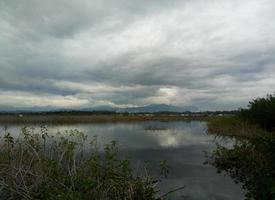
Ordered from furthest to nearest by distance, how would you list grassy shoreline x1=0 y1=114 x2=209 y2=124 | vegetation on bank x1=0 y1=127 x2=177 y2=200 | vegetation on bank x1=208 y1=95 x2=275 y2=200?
grassy shoreline x1=0 y1=114 x2=209 y2=124 < vegetation on bank x1=208 y1=95 x2=275 y2=200 < vegetation on bank x1=0 y1=127 x2=177 y2=200

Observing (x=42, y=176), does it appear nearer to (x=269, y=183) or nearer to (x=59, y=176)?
(x=59, y=176)

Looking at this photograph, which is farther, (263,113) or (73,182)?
(263,113)

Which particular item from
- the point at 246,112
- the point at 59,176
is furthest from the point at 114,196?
the point at 246,112

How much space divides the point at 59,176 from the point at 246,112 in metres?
27.3

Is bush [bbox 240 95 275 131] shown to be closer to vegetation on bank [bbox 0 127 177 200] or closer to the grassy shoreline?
vegetation on bank [bbox 0 127 177 200]

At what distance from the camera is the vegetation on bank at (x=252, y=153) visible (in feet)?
29.0

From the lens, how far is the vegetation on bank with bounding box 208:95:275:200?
884 cm

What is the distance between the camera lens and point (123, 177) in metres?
9.23

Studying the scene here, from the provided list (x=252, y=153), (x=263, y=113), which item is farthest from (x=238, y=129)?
(x=252, y=153)

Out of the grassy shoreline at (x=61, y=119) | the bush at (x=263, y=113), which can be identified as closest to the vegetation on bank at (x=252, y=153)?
the bush at (x=263, y=113)

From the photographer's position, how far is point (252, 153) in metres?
15.4

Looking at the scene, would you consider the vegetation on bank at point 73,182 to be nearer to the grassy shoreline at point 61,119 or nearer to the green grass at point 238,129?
the green grass at point 238,129

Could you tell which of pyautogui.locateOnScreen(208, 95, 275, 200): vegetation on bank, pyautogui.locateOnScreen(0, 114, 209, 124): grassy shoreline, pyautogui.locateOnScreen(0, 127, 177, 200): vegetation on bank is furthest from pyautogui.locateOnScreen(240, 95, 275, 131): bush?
pyautogui.locateOnScreen(0, 114, 209, 124): grassy shoreline

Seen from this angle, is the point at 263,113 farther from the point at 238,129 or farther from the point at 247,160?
the point at 247,160
